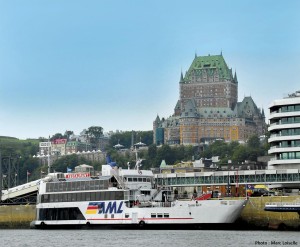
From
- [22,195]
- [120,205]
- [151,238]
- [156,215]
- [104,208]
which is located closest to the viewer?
[151,238]

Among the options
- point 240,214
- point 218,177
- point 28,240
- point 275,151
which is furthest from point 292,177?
point 28,240

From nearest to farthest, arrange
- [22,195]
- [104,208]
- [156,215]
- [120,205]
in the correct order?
1. [156,215]
2. [120,205]
3. [104,208]
4. [22,195]

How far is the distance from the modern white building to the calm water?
36.1 meters

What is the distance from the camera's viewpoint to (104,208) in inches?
3903

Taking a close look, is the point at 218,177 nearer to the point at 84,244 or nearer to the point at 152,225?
the point at 152,225

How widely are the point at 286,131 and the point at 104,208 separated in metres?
35.4

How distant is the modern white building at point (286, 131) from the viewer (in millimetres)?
121688

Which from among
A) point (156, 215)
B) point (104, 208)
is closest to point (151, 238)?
point (156, 215)

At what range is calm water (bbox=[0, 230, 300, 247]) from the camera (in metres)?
77.4

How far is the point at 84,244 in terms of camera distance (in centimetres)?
8056

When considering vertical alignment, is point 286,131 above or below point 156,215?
above

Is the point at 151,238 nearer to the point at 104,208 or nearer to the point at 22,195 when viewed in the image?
the point at 104,208

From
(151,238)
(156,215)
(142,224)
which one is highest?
(156,215)

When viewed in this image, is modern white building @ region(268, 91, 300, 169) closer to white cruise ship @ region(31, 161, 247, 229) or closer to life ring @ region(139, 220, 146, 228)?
white cruise ship @ region(31, 161, 247, 229)
